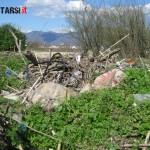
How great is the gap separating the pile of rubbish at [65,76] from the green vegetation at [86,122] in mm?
516

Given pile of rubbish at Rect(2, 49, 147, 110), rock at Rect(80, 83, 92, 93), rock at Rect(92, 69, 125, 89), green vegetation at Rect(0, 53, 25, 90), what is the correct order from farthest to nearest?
green vegetation at Rect(0, 53, 25, 90), rock at Rect(92, 69, 125, 89), rock at Rect(80, 83, 92, 93), pile of rubbish at Rect(2, 49, 147, 110)

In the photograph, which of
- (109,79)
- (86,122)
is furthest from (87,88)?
(86,122)

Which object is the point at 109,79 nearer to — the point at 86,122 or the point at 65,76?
the point at 65,76

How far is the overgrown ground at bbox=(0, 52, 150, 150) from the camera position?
225 inches

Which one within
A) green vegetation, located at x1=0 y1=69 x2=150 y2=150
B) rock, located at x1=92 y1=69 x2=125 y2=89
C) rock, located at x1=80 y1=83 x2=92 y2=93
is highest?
rock, located at x1=92 y1=69 x2=125 y2=89

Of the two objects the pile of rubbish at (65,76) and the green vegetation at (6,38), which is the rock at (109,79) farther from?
the green vegetation at (6,38)

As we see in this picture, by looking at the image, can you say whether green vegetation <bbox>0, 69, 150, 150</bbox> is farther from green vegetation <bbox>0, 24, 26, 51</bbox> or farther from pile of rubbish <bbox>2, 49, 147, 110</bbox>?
green vegetation <bbox>0, 24, 26, 51</bbox>

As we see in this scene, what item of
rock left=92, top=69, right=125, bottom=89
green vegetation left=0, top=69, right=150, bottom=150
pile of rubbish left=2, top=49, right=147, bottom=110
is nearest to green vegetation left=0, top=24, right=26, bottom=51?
pile of rubbish left=2, top=49, right=147, bottom=110

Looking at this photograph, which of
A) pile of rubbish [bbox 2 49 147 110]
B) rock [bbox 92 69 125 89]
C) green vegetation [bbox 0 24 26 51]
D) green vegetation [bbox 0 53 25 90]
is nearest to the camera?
pile of rubbish [bbox 2 49 147 110]

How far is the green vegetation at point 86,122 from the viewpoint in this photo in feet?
19.0

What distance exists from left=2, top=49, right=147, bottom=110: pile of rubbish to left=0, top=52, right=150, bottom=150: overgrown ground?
50cm

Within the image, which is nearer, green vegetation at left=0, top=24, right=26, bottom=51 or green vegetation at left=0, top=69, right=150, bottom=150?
green vegetation at left=0, top=69, right=150, bottom=150

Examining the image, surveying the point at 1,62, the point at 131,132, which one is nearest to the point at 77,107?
the point at 131,132

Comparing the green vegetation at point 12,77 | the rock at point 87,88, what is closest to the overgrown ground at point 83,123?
the rock at point 87,88
